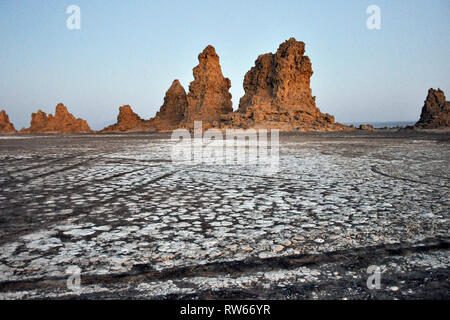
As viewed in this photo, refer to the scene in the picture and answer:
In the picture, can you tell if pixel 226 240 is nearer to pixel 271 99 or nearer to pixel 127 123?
pixel 271 99

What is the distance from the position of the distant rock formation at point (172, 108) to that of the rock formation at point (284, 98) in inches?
791

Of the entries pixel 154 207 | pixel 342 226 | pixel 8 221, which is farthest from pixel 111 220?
pixel 342 226

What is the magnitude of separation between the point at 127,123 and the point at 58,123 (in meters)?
27.1

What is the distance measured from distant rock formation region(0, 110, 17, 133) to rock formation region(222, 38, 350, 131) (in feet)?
246

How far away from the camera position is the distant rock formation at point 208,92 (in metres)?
50.0

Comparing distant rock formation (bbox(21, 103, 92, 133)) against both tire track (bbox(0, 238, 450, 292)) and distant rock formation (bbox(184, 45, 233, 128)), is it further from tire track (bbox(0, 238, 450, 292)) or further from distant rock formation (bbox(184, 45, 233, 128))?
tire track (bbox(0, 238, 450, 292))

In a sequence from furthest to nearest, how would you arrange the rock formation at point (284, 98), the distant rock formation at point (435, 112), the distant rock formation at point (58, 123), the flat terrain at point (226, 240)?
the distant rock formation at point (58, 123) → the distant rock formation at point (435, 112) → the rock formation at point (284, 98) → the flat terrain at point (226, 240)

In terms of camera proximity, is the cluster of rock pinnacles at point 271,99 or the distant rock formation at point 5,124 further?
the distant rock formation at point 5,124

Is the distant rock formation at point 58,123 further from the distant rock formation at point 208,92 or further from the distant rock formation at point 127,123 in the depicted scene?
the distant rock formation at point 208,92

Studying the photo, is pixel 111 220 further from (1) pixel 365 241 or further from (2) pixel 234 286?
(1) pixel 365 241

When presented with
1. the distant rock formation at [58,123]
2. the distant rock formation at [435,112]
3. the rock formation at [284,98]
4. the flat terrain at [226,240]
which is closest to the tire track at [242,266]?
the flat terrain at [226,240]

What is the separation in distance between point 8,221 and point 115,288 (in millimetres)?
1831

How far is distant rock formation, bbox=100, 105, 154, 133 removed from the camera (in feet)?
208

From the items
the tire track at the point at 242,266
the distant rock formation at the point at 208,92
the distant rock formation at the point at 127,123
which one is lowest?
the tire track at the point at 242,266
